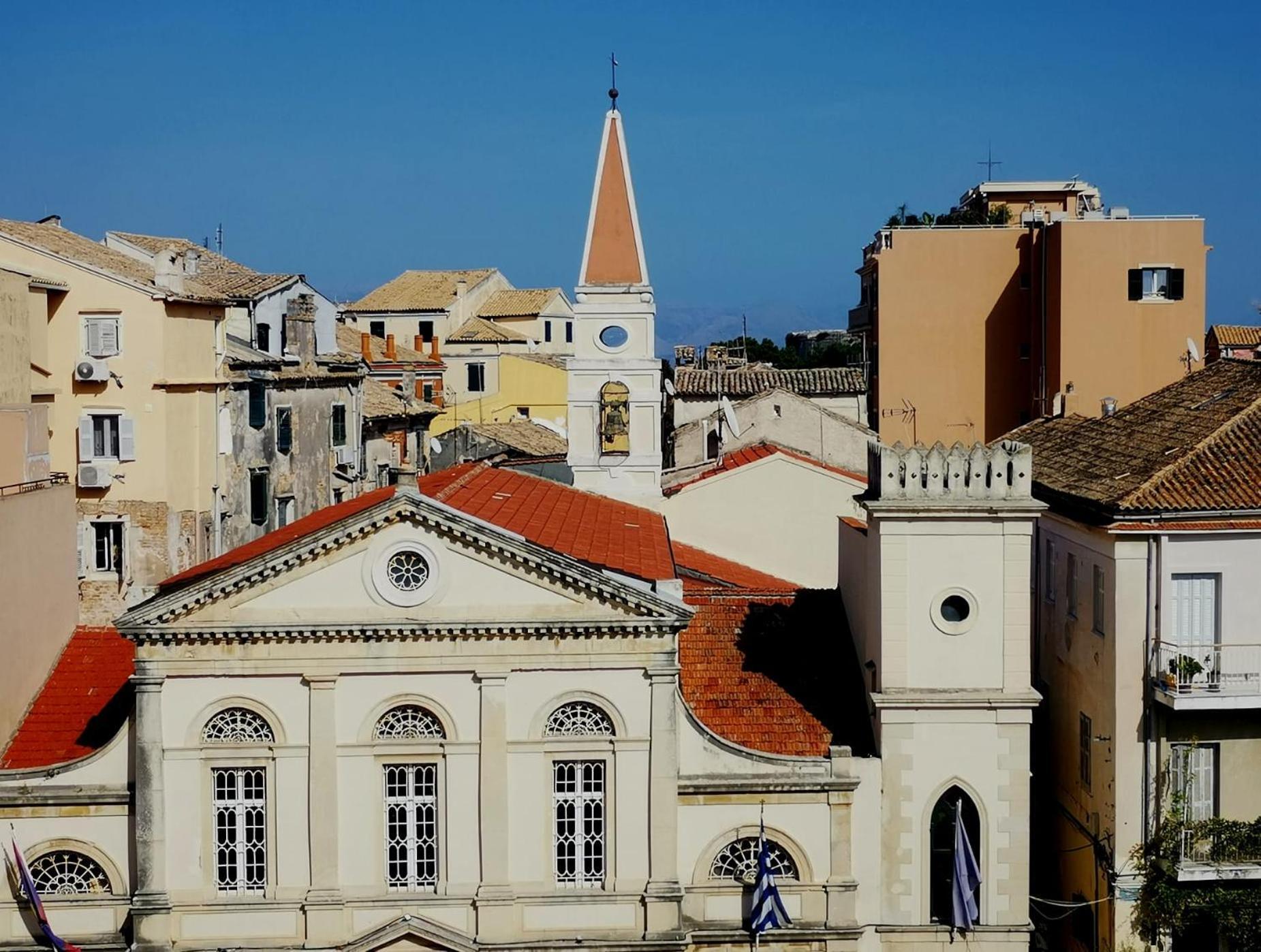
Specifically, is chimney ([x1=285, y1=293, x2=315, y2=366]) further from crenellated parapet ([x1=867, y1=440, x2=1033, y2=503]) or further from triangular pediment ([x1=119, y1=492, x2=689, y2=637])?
crenellated parapet ([x1=867, y1=440, x2=1033, y2=503])

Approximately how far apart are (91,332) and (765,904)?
25.3 m

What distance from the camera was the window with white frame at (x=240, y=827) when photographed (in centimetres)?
2931

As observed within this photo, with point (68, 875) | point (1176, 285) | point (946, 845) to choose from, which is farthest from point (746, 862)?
point (1176, 285)

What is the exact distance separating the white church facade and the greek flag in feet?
1.74

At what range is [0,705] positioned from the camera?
30812mm

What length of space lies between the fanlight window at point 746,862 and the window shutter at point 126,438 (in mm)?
22284

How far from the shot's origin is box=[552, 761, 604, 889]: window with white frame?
29.6 metres

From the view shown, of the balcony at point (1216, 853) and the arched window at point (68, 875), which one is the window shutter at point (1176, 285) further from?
the arched window at point (68, 875)

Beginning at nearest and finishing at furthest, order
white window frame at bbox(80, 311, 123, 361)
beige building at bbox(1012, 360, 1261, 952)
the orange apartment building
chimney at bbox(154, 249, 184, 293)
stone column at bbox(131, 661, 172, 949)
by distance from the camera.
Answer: stone column at bbox(131, 661, 172, 949), beige building at bbox(1012, 360, 1261, 952), white window frame at bbox(80, 311, 123, 361), chimney at bbox(154, 249, 184, 293), the orange apartment building

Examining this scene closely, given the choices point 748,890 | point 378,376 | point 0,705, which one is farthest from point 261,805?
point 378,376

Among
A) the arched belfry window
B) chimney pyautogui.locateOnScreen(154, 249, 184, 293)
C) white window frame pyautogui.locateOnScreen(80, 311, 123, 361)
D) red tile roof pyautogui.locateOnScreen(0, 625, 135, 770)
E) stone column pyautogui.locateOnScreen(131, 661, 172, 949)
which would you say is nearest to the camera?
stone column pyautogui.locateOnScreen(131, 661, 172, 949)

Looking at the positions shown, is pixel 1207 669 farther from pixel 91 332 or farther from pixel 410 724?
pixel 91 332

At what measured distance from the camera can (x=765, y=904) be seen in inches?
1141

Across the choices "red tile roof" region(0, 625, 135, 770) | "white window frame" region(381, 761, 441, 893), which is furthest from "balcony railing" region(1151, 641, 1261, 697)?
"red tile roof" region(0, 625, 135, 770)
